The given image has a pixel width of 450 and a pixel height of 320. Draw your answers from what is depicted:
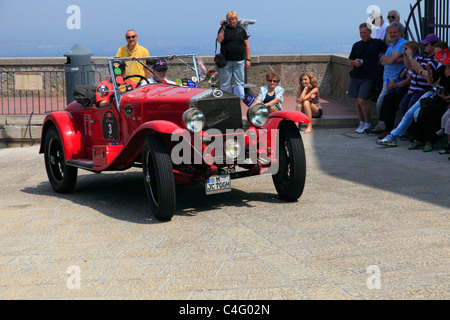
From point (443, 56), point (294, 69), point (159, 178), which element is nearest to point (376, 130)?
point (443, 56)

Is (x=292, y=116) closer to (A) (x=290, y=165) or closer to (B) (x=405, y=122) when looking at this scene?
(A) (x=290, y=165)

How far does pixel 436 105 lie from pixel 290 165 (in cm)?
391

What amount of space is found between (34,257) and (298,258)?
83.9 inches

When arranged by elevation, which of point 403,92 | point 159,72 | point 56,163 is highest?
point 159,72

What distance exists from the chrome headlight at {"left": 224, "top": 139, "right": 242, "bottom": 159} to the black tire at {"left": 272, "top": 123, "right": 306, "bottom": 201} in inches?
22.7

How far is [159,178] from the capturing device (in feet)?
20.4

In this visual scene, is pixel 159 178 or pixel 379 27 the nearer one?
pixel 159 178

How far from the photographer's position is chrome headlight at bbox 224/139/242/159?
657 cm

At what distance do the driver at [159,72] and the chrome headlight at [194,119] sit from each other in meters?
1.59

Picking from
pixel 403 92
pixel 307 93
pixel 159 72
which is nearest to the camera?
pixel 159 72

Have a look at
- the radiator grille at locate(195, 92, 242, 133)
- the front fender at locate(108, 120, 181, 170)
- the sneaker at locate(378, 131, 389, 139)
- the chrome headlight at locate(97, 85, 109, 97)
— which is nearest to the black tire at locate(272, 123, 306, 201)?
the radiator grille at locate(195, 92, 242, 133)
